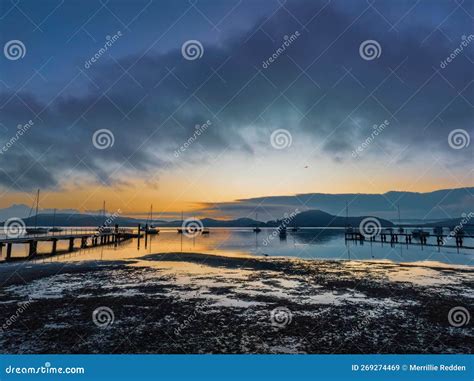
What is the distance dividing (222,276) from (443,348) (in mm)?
14118

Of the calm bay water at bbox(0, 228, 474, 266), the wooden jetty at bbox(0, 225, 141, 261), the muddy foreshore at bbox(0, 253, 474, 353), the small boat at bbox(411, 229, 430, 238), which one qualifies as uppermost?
the small boat at bbox(411, 229, 430, 238)

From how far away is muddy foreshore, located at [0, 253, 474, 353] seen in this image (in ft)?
27.8

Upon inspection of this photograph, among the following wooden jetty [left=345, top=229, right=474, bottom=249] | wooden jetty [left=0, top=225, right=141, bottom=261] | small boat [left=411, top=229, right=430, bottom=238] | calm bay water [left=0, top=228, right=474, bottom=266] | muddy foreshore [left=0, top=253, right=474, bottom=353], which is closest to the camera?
muddy foreshore [left=0, top=253, right=474, bottom=353]

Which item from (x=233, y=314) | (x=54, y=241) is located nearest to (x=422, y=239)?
(x=233, y=314)

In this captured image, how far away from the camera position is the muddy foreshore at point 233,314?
8.48 meters

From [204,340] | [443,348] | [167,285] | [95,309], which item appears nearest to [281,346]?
[204,340]

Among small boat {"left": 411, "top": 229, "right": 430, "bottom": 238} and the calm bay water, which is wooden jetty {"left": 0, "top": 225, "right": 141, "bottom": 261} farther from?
Result: small boat {"left": 411, "top": 229, "right": 430, "bottom": 238}

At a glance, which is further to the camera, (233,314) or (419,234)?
(419,234)

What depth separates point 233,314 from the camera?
37.1 ft

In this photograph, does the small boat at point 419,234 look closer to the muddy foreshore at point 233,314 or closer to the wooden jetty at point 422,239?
the wooden jetty at point 422,239

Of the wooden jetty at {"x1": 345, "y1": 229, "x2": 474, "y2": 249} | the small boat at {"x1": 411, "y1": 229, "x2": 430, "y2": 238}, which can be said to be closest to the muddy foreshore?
the wooden jetty at {"x1": 345, "y1": 229, "x2": 474, "y2": 249}

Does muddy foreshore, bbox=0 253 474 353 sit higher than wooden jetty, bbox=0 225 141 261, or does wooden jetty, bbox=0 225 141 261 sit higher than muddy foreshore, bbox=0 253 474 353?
wooden jetty, bbox=0 225 141 261

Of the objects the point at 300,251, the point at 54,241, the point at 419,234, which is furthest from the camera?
the point at 419,234

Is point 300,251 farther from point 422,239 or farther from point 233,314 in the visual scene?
point 233,314
